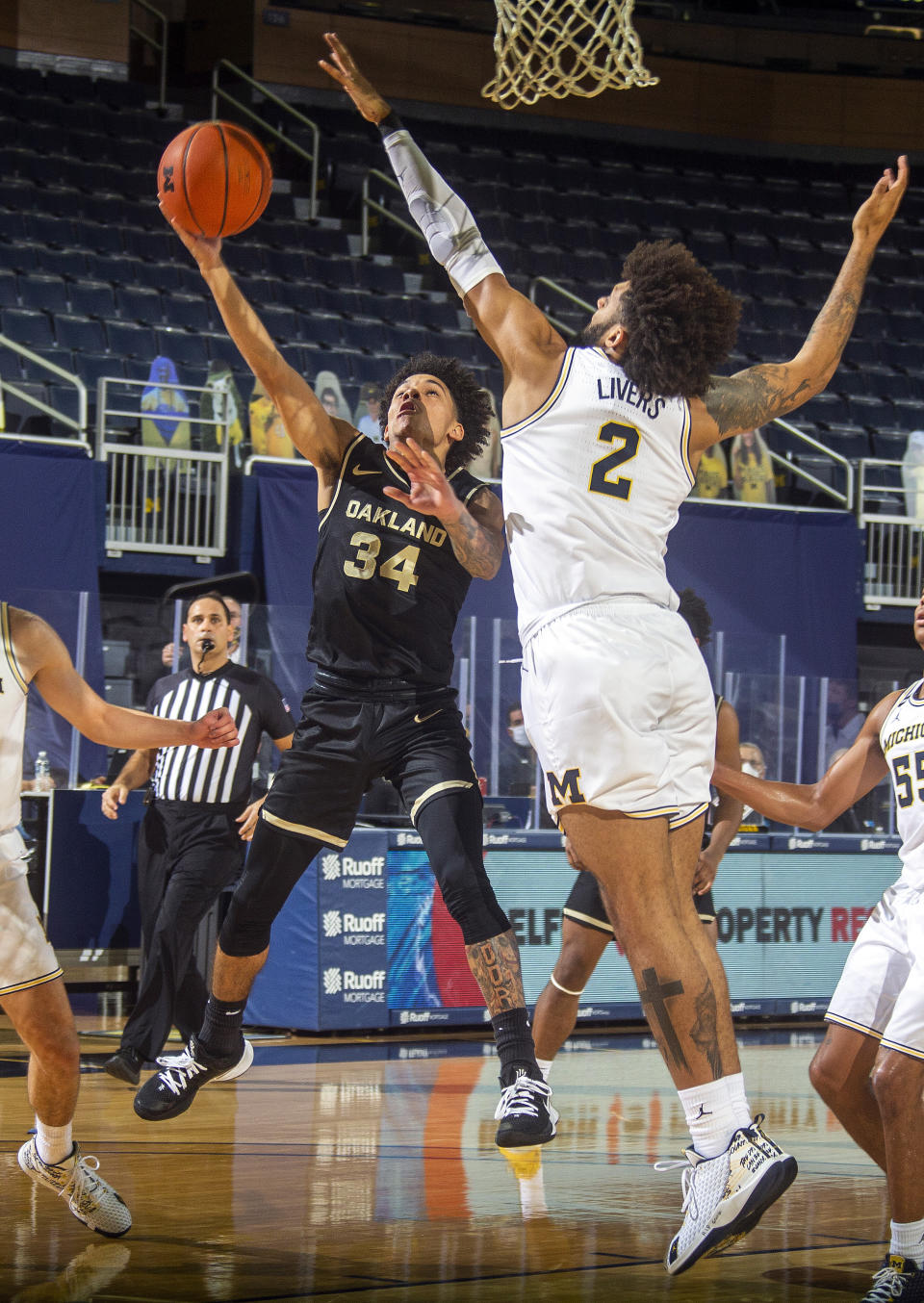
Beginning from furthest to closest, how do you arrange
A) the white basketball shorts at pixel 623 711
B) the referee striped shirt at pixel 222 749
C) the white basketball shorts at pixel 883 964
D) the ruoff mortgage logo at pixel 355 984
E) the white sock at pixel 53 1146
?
the ruoff mortgage logo at pixel 355 984 < the referee striped shirt at pixel 222 749 < the white basketball shorts at pixel 883 964 < the white sock at pixel 53 1146 < the white basketball shorts at pixel 623 711

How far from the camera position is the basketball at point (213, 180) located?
4.60m

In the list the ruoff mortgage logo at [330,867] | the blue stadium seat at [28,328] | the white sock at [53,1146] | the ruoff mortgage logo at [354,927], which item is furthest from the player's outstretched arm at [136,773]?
the blue stadium seat at [28,328]

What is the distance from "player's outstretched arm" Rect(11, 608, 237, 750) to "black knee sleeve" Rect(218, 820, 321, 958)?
37 cm

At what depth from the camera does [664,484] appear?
3.58m

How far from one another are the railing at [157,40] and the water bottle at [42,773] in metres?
10.3

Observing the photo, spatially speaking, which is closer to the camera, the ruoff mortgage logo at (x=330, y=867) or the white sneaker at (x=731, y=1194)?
the white sneaker at (x=731, y=1194)

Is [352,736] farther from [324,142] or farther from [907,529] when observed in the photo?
[324,142]

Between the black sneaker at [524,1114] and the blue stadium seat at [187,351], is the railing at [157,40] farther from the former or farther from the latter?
the black sneaker at [524,1114]

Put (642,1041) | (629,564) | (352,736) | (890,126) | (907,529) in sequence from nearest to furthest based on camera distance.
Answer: (629,564), (352,736), (642,1041), (907,529), (890,126)

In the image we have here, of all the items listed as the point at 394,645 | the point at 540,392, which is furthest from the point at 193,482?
the point at 540,392

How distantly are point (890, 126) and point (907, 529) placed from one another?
7933mm

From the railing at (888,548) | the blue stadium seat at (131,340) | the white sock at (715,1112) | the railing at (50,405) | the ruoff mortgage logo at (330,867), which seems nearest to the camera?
the white sock at (715,1112)

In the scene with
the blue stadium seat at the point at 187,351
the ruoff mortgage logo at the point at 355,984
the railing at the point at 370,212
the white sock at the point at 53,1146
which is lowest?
the ruoff mortgage logo at the point at 355,984

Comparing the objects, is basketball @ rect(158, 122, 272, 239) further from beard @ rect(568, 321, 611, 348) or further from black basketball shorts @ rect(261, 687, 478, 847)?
black basketball shorts @ rect(261, 687, 478, 847)
